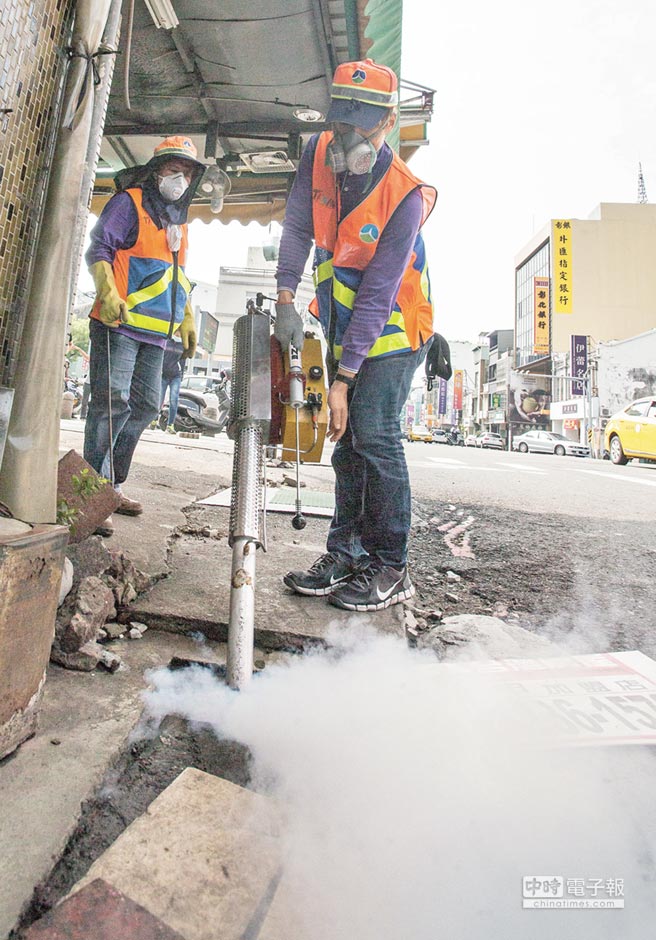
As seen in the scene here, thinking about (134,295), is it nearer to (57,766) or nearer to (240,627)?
(240,627)

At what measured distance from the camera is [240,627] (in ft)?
4.13

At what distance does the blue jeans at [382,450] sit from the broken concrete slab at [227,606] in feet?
0.83

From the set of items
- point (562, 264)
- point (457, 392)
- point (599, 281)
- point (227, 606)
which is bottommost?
point (227, 606)

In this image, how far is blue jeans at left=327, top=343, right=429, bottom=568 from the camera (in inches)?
78.8

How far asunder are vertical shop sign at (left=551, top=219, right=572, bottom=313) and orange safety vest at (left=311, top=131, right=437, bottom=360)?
42.8 meters

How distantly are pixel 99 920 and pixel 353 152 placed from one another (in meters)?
2.02

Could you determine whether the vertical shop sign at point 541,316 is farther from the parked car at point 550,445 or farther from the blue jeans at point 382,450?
the blue jeans at point 382,450

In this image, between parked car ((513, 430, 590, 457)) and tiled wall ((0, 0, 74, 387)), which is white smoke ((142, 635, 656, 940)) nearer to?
tiled wall ((0, 0, 74, 387))

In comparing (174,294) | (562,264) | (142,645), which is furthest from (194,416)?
(562,264)

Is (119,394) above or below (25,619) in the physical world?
above

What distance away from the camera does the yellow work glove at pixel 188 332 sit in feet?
9.73

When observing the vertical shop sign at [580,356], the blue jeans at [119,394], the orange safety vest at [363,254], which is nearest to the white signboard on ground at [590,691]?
the orange safety vest at [363,254]

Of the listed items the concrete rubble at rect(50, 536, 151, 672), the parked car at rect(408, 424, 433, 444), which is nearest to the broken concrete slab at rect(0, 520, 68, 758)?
the concrete rubble at rect(50, 536, 151, 672)

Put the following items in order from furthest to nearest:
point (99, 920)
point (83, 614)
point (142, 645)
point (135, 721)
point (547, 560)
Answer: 1. point (547, 560)
2. point (142, 645)
3. point (83, 614)
4. point (135, 721)
5. point (99, 920)
